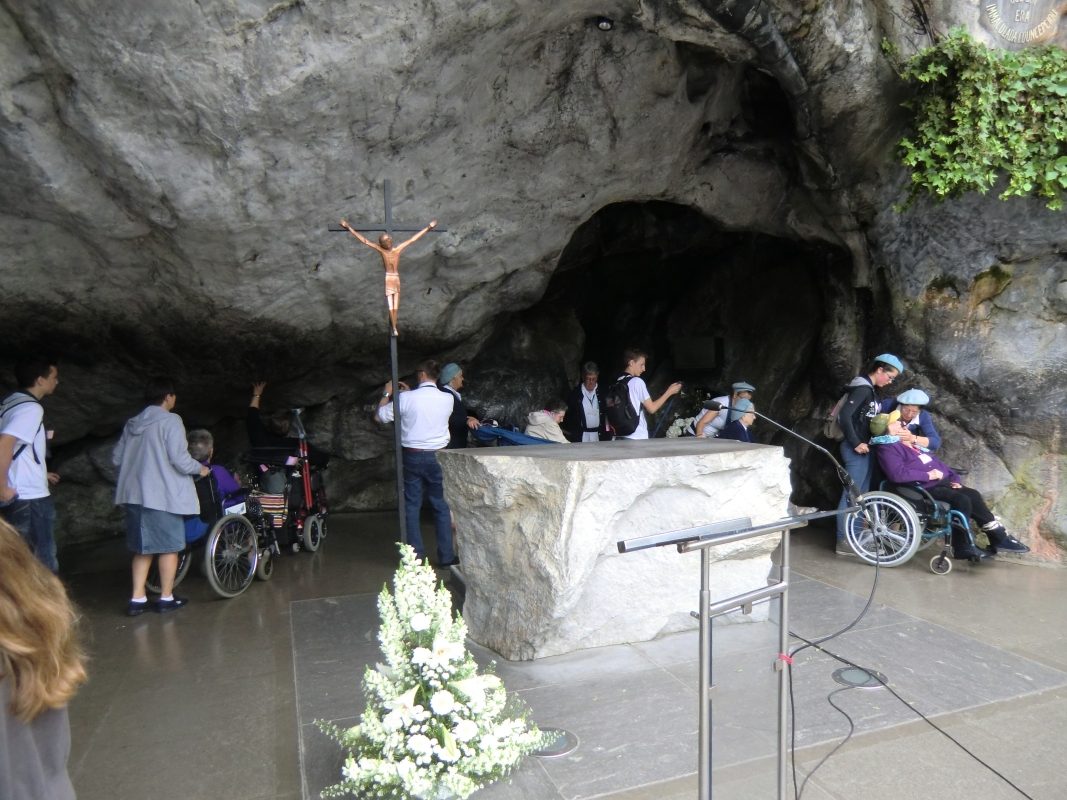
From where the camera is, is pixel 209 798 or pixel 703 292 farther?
pixel 703 292

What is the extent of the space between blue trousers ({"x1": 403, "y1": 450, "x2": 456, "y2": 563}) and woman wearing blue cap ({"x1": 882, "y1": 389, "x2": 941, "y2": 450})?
3.75 meters

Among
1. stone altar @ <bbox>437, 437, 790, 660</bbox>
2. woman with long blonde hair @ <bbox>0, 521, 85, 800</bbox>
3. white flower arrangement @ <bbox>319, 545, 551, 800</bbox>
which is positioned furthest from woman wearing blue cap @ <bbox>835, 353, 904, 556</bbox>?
woman with long blonde hair @ <bbox>0, 521, 85, 800</bbox>

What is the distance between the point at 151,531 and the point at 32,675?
14.5 ft

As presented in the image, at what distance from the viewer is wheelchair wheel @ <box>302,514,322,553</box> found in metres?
7.07

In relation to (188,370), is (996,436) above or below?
below

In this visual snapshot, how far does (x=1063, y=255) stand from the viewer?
6562 millimetres

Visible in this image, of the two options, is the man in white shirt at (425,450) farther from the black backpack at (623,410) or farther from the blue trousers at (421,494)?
the black backpack at (623,410)

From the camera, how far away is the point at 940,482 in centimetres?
625

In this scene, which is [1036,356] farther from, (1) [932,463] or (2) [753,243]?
(2) [753,243]

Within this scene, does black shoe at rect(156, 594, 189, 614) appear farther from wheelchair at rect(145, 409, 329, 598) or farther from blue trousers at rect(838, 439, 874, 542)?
blue trousers at rect(838, 439, 874, 542)

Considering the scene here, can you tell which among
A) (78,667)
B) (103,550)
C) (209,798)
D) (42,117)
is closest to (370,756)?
(209,798)

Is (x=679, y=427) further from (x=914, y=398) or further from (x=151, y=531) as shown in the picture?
(x=151, y=531)

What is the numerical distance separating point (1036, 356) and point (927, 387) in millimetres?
844

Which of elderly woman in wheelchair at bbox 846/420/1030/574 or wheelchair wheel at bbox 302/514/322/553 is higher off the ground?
elderly woman in wheelchair at bbox 846/420/1030/574
